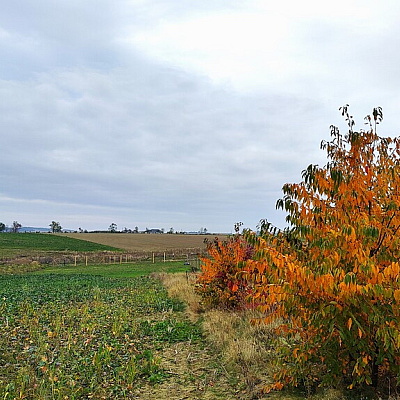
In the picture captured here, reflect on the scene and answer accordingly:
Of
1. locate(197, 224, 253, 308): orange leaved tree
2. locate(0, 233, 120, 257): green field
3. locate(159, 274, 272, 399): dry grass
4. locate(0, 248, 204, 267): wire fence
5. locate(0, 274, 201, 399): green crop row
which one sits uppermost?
locate(197, 224, 253, 308): orange leaved tree

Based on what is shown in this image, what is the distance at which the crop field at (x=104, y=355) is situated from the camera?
5934 millimetres

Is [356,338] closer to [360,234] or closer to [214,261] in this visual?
[360,234]

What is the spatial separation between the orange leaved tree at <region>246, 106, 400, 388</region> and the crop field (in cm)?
204

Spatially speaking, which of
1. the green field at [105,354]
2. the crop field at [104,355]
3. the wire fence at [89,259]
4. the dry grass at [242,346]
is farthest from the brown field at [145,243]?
the dry grass at [242,346]

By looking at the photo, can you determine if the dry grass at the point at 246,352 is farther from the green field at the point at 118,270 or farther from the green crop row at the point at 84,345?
the green field at the point at 118,270

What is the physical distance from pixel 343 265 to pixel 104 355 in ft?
17.0

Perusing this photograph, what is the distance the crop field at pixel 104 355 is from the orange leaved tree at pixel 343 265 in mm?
2043

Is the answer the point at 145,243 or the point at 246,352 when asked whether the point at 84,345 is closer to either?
the point at 246,352

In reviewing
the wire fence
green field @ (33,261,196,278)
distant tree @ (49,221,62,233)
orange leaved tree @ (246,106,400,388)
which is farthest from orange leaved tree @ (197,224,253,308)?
distant tree @ (49,221,62,233)

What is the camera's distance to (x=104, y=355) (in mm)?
7426

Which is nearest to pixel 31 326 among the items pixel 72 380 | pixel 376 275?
pixel 72 380

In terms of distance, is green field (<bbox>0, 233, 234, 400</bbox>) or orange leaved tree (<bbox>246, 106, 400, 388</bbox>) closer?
orange leaved tree (<bbox>246, 106, 400, 388</bbox>)

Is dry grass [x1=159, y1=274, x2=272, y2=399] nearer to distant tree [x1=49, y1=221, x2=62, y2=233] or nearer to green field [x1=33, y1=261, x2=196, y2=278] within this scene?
green field [x1=33, y1=261, x2=196, y2=278]

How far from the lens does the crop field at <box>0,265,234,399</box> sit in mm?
5934
